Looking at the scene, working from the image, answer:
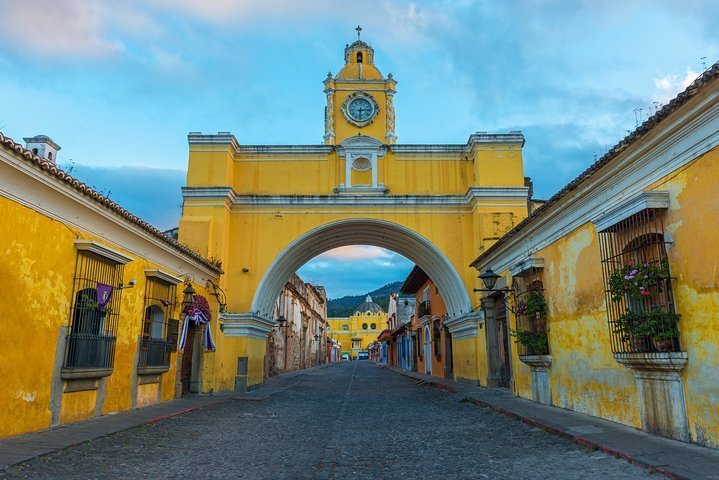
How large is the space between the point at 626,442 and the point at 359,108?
13.9 metres

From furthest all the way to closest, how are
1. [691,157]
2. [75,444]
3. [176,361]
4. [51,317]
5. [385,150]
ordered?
1. [385,150]
2. [176,361]
3. [51,317]
4. [75,444]
5. [691,157]

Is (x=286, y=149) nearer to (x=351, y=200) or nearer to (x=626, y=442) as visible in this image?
(x=351, y=200)

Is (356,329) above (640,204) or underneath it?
above

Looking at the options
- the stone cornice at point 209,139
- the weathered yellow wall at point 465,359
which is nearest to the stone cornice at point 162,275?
the stone cornice at point 209,139

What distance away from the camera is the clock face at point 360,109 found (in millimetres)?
17641

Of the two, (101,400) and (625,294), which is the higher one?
(625,294)

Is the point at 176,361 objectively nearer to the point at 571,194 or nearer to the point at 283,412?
the point at 283,412

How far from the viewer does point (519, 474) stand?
4.88 m

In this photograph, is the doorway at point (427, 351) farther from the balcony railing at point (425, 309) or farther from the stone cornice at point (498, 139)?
the stone cornice at point (498, 139)

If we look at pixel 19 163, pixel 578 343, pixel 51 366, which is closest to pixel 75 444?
pixel 51 366

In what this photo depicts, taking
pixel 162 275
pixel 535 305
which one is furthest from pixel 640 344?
pixel 162 275

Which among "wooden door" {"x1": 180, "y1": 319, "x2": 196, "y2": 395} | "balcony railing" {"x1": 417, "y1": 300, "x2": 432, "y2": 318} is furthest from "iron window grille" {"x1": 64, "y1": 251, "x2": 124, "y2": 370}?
"balcony railing" {"x1": 417, "y1": 300, "x2": 432, "y2": 318}

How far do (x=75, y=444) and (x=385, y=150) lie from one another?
40.7 feet

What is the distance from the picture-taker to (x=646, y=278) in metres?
6.05
